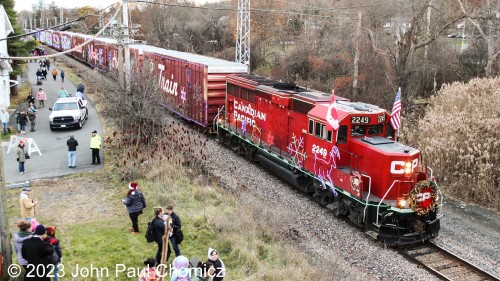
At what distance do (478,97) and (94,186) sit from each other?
16.4 metres

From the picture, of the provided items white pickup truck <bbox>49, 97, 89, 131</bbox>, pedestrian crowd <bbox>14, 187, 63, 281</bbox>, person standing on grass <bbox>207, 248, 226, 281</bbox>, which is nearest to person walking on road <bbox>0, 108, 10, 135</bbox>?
white pickup truck <bbox>49, 97, 89, 131</bbox>

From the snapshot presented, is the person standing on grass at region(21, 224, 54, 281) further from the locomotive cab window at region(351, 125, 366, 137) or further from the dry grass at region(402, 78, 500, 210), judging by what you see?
the dry grass at region(402, 78, 500, 210)

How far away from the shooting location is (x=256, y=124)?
19.9 metres

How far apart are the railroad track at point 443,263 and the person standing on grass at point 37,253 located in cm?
894

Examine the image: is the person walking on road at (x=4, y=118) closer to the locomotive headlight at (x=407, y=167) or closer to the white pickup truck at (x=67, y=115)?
the white pickup truck at (x=67, y=115)

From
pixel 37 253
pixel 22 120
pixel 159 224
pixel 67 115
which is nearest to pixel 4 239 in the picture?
pixel 37 253

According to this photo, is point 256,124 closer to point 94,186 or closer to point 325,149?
point 325,149

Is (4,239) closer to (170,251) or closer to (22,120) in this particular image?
(170,251)

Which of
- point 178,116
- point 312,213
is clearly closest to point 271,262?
point 312,213

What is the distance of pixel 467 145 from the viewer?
1753cm

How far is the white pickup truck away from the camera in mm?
25062

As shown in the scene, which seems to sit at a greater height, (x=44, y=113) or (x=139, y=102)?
(x=139, y=102)

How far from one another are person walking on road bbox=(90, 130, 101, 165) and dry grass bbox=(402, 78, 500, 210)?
1363 cm

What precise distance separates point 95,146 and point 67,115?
711 cm
